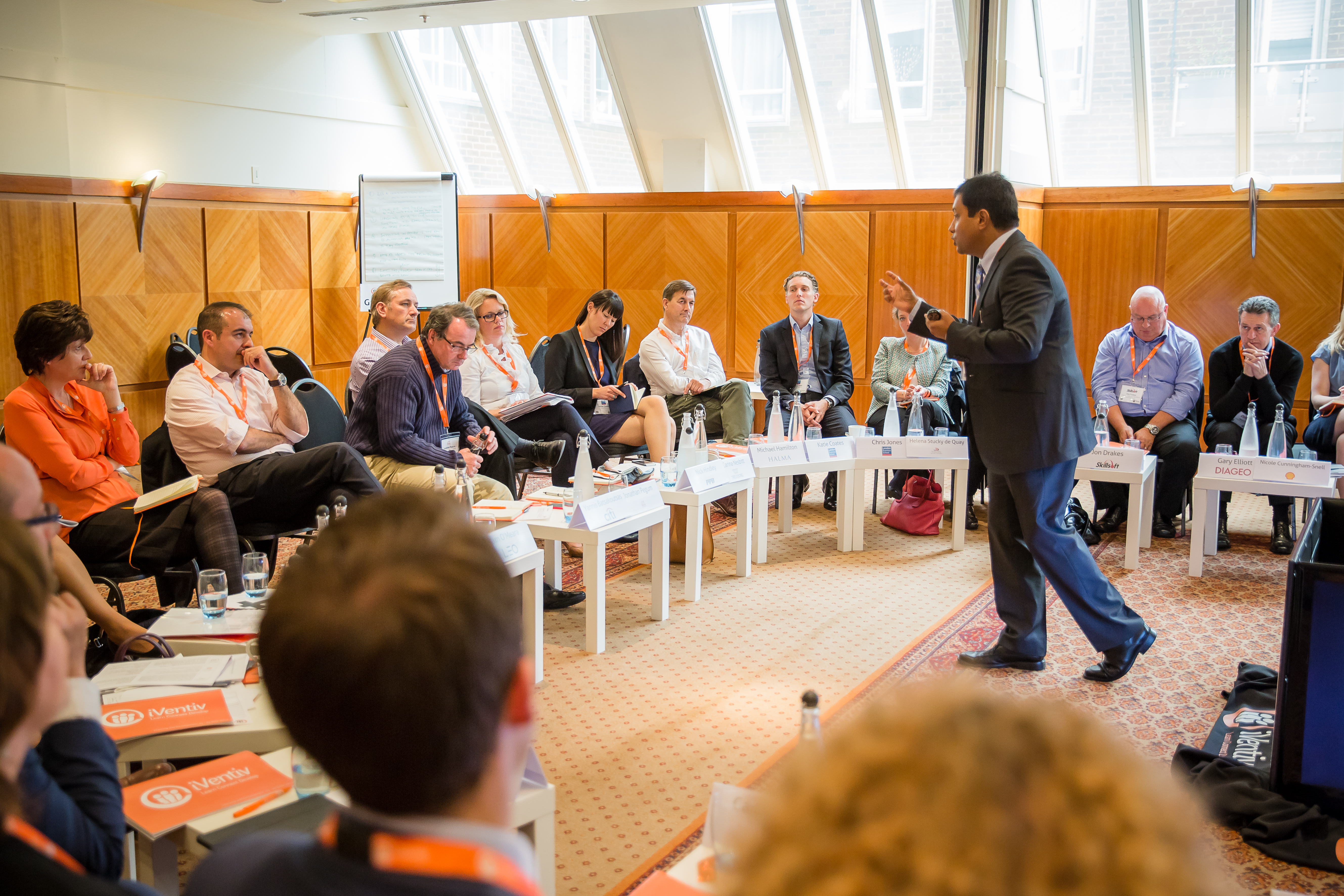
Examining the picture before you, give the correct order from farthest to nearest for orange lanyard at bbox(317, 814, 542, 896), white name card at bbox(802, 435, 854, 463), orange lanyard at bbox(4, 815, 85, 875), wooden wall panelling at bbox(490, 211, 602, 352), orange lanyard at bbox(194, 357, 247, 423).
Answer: wooden wall panelling at bbox(490, 211, 602, 352) → white name card at bbox(802, 435, 854, 463) → orange lanyard at bbox(194, 357, 247, 423) → orange lanyard at bbox(4, 815, 85, 875) → orange lanyard at bbox(317, 814, 542, 896)

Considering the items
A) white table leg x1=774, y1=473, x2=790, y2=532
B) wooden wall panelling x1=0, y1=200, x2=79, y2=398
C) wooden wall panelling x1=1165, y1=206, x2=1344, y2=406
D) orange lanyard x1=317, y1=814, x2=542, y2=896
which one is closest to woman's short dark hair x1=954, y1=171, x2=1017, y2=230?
white table leg x1=774, y1=473, x2=790, y2=532

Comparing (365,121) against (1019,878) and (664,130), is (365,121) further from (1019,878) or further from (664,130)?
(1019,878)

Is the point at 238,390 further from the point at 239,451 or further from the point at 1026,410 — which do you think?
the point at 1026,410

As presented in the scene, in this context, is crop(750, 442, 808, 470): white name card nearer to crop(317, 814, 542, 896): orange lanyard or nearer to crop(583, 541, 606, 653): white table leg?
crop(583, 541, 606, 653): white table leg

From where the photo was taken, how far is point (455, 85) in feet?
32.1

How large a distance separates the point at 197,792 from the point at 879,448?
4.19 m

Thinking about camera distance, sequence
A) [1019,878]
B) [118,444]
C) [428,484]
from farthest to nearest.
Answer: [428,484], [118,444], [1019,878]

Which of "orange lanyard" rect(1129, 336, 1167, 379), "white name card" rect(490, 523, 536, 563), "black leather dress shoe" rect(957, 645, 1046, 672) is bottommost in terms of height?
"black leather dress shoe" rect(957, 645, 1046, 672)

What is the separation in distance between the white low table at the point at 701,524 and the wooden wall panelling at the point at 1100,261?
154 inches

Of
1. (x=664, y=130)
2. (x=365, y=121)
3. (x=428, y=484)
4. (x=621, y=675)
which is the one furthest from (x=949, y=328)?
(x=365, y=121)

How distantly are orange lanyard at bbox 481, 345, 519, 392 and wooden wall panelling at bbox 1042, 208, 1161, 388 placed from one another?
4.16 m

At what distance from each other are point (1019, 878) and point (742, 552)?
470cm

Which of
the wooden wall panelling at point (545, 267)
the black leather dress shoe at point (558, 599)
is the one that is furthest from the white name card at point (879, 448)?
the wooden wall panelling at point (545, 267)

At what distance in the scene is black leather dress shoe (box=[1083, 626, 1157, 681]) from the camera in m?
3.73
